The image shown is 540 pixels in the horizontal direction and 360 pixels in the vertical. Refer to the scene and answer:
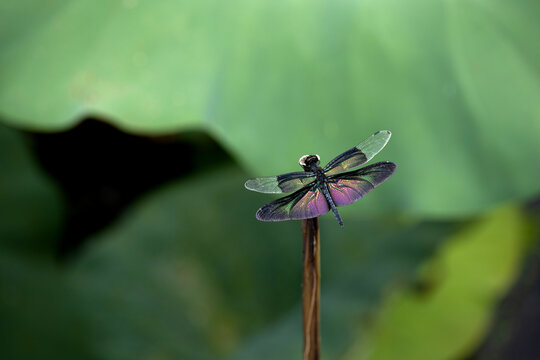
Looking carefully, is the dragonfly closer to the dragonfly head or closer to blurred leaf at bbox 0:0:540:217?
the dragonfly head

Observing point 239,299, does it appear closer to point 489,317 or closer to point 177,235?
point 177,235

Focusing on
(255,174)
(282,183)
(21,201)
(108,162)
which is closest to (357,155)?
(282,183)

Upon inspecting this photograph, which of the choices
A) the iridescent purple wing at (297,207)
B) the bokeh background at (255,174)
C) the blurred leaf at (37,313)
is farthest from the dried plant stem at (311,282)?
the blurred leaf at (37,313)

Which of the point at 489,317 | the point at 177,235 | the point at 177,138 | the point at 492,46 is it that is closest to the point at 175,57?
the point at 492,46

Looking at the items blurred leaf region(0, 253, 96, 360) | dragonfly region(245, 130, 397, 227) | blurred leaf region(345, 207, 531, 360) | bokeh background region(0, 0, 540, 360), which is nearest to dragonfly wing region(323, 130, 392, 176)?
dragonfly region(245, 130, 397, 227)

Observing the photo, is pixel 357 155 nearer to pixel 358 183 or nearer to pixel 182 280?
pixel 358 183

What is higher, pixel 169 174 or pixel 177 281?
pixel 169 174

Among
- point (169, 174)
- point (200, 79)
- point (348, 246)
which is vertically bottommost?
point (348, 246)
